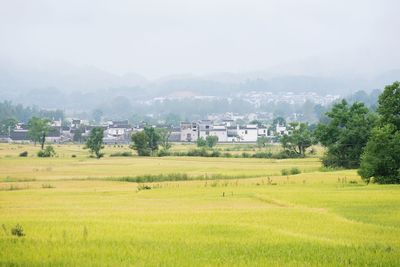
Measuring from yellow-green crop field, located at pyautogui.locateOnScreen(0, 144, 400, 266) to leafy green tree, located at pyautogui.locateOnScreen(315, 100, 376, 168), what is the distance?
23168 mm

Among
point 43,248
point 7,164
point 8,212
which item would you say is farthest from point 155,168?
point 43,248

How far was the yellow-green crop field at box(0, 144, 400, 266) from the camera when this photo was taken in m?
16.0

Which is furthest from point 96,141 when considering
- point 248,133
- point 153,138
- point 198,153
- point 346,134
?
point 248,133

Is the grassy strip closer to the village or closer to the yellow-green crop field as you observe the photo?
the yellow-green crop field

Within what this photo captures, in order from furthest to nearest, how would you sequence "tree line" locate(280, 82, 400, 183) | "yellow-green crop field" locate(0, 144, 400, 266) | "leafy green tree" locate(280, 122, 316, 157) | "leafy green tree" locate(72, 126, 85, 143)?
1. "leafy green tree" locate(72, 126, 85, 143)
2. "leafy green tree" locate(280, 122, 316, 157)
3. "tree line" locate(280, 82, 400, 183)
4. "yellow-green crop field" locate(0, 144, 400, 266)

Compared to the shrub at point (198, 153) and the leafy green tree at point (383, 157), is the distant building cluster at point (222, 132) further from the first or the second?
the leafy green tree at point (383, 157)

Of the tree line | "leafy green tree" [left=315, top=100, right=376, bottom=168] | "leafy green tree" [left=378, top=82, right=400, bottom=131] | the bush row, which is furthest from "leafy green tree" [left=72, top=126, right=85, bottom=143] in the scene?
"leafy green tree" [left=378, top=82, right=400, bottom=131]

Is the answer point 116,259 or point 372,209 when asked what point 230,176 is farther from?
point 116,259

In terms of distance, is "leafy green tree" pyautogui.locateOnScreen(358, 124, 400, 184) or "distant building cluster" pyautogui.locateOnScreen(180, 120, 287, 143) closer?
"leafy green tree" pyautogui.locateOnScreen(358, 124, 400, 184)

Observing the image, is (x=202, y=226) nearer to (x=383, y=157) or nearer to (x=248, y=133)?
(x=383, y=157)

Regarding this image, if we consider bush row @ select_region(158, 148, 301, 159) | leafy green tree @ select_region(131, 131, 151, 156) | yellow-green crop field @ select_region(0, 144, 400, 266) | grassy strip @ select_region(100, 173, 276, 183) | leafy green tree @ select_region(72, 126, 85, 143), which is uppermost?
leafy green tree @ select_region(72, 126, 85, 143)

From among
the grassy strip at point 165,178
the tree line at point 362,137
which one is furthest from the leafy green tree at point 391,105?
the grassy strip at point 165,178

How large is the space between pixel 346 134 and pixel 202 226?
47660mm

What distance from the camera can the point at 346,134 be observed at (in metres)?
66.5
